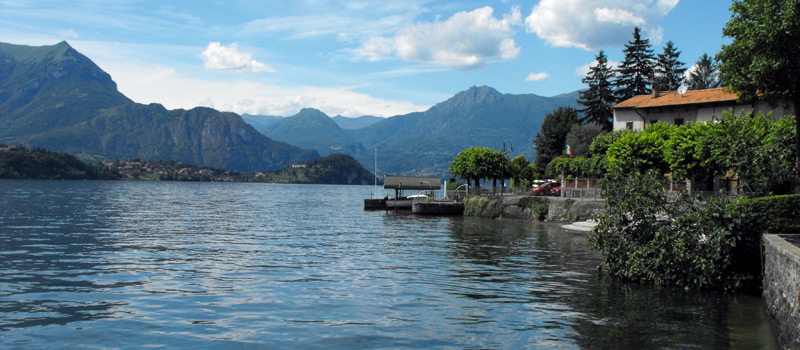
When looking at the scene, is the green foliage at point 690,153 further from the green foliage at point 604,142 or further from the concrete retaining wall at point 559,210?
the green foliage at point 604,142

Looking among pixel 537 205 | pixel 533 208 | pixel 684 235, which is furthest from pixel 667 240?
pixel 533 208

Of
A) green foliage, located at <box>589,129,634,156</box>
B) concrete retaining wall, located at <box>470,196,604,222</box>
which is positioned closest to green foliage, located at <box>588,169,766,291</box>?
concrete retaining wall, located at <box>470,196,604,222</box>

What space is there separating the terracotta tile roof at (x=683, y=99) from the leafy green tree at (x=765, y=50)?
23.3 meters

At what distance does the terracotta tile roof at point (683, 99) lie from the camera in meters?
55.4

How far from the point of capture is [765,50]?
2977 cm

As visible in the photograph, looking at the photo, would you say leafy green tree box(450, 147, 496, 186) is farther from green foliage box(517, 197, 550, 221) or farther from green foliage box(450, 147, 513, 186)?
green foliage box(517, 197, 550, 221)

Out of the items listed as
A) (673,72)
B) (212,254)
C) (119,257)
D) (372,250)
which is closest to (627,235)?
(372,250)

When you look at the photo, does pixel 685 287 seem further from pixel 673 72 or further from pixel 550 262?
pixel 673 72

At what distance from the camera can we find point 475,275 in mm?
23438

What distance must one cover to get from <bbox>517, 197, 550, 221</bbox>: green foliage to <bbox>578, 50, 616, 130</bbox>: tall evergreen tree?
36.7m

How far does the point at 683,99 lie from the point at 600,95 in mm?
30885

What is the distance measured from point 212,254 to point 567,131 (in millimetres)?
72051

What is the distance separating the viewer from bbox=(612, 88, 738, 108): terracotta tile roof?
5540 cm

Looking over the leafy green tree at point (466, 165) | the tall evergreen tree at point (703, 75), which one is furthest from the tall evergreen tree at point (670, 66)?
the leafy green tree at point (466, 165)
